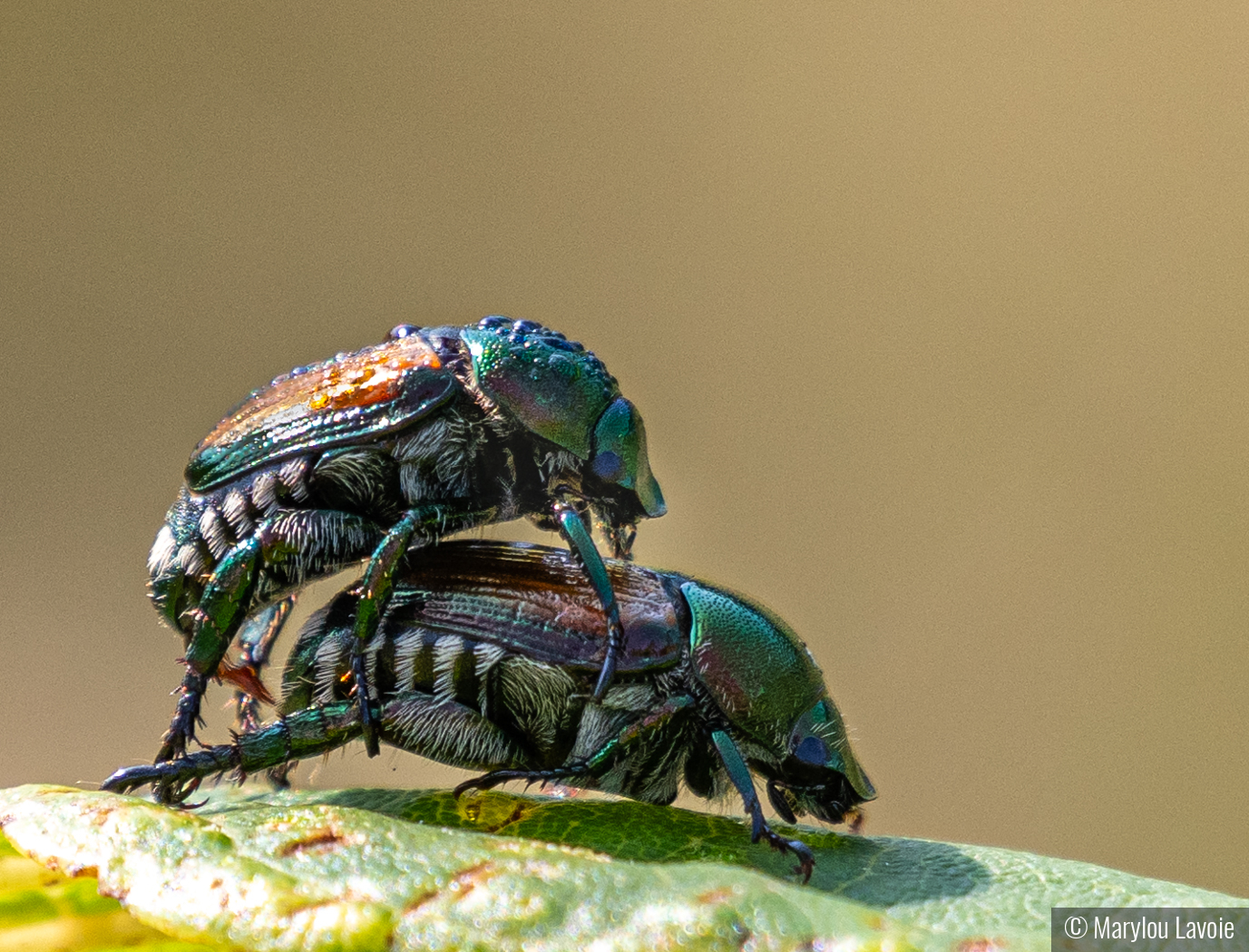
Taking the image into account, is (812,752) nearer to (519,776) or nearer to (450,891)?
(519,776)

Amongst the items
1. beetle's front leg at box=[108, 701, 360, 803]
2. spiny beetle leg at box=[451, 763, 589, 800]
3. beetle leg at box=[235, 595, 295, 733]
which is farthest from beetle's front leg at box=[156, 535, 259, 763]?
spiny beetle leg at box=[451, 763, 589, 800]

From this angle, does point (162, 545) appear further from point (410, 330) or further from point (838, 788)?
point (838, 788)

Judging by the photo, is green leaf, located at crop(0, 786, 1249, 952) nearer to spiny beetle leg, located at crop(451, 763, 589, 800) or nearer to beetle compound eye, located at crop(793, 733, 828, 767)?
spiny beetle leg, located at crop(451, 763, 589, 800)

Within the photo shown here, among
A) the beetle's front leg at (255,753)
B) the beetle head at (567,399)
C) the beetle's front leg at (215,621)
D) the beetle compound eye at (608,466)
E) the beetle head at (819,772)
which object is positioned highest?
the beetle head at (567,399)

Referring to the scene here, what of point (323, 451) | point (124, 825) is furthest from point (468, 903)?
point (323, 451)

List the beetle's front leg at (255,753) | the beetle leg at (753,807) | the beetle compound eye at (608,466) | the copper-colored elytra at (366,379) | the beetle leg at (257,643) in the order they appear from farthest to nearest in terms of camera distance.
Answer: the beetle leg at (257,643) < the beetle compound eye at (608,466) < the copper-colored elytra at (366,379) < the beetle's front leg at (255,753) < the beetle leg at (753,807)

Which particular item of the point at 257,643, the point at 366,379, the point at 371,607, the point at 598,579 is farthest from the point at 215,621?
the point at 598,579

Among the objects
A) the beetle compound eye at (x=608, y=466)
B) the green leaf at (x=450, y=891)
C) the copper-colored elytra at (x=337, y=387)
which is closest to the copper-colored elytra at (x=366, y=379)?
the copper-colored elytra at (x=337, y=387)

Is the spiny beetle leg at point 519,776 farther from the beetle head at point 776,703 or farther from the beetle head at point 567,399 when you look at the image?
the beetle head at point 567,399
